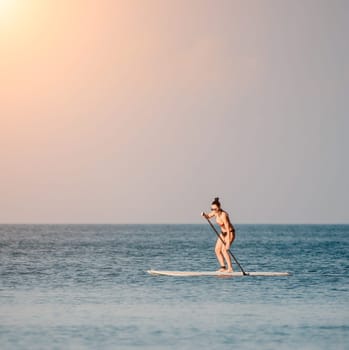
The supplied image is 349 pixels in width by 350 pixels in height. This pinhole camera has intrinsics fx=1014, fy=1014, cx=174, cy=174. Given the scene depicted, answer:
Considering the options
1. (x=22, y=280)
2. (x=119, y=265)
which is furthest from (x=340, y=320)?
(x=119, y=265)

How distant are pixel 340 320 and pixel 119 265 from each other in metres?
19.5

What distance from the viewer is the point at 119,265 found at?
38.0 metres

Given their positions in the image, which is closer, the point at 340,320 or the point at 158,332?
the point at 158,332

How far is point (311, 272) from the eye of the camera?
33625 mm

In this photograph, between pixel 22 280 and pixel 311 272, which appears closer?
pixel 22 280

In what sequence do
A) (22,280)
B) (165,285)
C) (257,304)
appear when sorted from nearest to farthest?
(257,304), (165,285), (22,280)

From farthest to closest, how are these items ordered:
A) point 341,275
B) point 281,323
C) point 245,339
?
point 341,275 → point 281,323 → point 245,339

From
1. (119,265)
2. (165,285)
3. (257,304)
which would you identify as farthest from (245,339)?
(119,265)

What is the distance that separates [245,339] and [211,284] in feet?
31.4

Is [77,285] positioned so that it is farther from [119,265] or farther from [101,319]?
[119,265]

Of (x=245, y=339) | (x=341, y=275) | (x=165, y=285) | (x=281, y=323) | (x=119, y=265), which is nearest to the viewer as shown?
(x=245, y=339)

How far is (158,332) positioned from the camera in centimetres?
1750

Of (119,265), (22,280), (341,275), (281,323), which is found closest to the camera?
(281,323)

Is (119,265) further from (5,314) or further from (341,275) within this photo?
(5,314)
